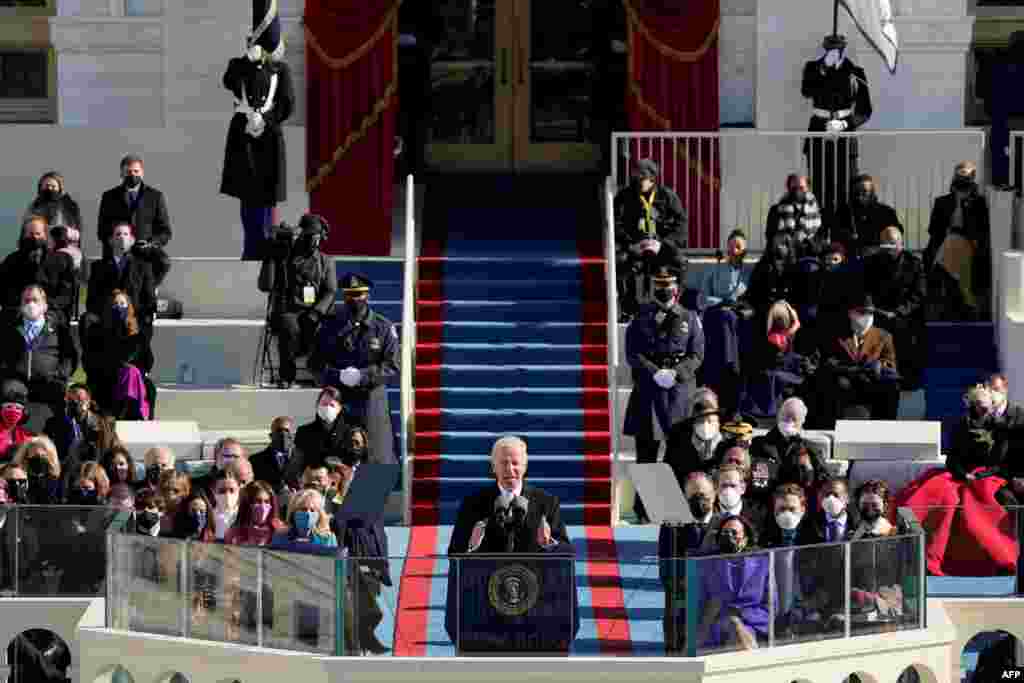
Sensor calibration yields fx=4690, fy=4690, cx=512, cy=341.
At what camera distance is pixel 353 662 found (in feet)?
115

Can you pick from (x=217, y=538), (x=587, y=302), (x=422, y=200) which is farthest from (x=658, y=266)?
(x=217, y=538)

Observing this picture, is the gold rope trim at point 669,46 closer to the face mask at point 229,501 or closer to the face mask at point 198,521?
the face mask at point 229,501

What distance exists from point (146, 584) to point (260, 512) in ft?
3.41

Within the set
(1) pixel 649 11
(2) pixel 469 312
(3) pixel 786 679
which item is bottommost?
(3) pixel 786 679

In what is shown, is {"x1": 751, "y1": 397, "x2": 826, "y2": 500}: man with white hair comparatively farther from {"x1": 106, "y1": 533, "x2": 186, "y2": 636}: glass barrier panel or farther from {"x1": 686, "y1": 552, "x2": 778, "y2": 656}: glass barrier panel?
{"x1": 106, "y1": 533, "x2": 186, "y2": 636}: glass barrier panel

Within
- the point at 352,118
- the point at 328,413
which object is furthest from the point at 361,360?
the point at 352,118

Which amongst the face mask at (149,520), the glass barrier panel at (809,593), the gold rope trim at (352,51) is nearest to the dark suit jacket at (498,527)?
the glass barrier panel at (809,593)

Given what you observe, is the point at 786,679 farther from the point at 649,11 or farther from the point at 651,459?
the point at 649,11

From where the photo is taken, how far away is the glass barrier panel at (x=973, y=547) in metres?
37.5

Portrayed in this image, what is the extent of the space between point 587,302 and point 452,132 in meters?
4.08

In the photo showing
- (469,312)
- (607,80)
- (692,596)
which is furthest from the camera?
(607,80)

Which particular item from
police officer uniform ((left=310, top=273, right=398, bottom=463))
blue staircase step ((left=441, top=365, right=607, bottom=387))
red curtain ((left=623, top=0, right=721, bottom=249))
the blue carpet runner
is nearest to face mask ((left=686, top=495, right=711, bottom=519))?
the blue carpet runner

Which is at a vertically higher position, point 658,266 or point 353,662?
point 658,266

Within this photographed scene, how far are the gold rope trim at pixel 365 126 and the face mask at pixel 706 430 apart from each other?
722 cm
